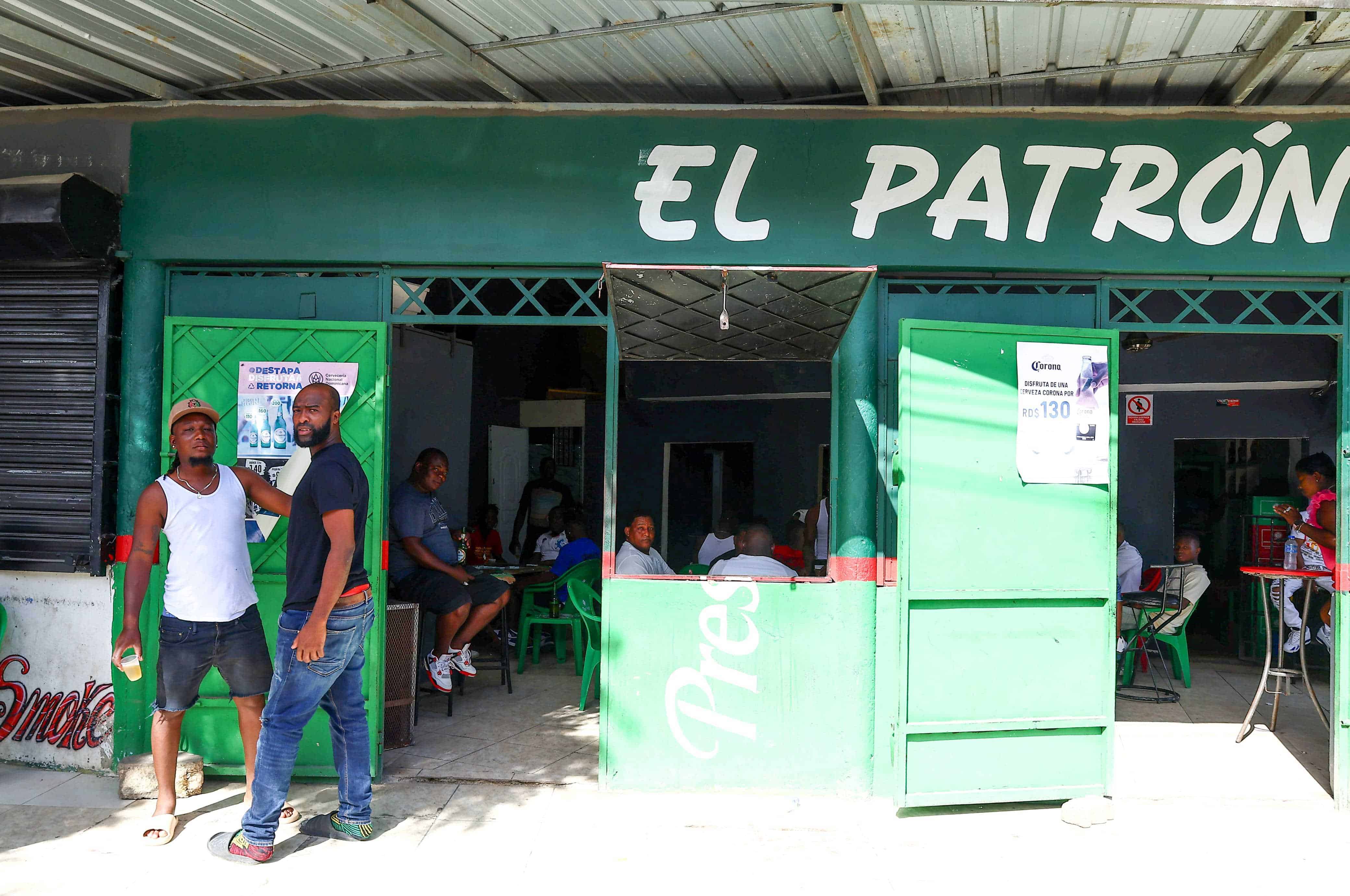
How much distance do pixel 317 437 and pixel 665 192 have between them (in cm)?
207

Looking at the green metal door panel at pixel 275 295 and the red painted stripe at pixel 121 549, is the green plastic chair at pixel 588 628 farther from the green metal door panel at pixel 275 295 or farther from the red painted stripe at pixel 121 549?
the red painted stripe at pixel 121 549

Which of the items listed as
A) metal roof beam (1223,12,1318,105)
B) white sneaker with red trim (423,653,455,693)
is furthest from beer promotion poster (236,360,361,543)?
metal roof beam (1223,12,1318,105)

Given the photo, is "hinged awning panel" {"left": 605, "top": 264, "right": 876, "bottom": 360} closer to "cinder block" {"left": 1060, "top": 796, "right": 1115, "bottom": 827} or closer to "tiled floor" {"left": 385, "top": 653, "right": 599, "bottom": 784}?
"tiled floor" {"left": 385, "top": 653, "right": 599, "bottom": 784}

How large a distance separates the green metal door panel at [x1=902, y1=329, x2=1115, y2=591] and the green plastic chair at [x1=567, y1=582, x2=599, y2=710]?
8.35ft

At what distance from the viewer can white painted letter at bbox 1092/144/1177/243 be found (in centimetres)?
475

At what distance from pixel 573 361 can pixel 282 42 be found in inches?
302

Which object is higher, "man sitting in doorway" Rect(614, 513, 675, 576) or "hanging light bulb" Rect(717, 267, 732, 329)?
"hanging light bulb" Rect(717, 267, 732, 329)

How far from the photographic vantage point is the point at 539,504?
33.8 ft

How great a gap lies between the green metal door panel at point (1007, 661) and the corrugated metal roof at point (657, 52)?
253cm

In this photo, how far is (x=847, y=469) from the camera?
15.8 ft

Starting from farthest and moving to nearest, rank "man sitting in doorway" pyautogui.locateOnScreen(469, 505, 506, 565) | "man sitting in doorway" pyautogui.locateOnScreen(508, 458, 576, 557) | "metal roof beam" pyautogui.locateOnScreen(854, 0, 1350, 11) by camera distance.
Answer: "man sitting in doorway" pyautogui.locateOnScreen(508, 458, 576, 557) → "man sitting in doorway" pyautogui.locateOnScreen(469, 505, 506, 565) → "metal roof beam" pyautogui.locateOnScreen(854, 0, 1350, 11)

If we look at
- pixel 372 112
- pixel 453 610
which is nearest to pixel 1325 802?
pixel 453 610

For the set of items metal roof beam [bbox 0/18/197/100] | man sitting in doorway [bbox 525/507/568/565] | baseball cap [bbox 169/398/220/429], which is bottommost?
man sitting in doorway [bbox 525/507/568/565]

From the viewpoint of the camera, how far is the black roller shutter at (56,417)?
494 centimetres
